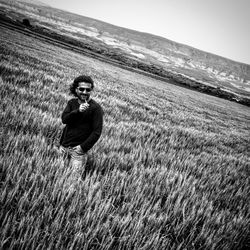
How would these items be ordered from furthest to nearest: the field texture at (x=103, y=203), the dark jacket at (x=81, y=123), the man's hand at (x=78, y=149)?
1. the dark jacket at (x=81, y=123)
2. the man's hand at (x=78, y=149)
3. the field texture at (x=103, y=203)

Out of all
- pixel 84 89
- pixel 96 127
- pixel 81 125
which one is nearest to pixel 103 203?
pixel 96 127

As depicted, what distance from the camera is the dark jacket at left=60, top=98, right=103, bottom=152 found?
8.78 ft

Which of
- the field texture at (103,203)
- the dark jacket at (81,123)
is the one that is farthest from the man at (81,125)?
the field texture at (103,203)

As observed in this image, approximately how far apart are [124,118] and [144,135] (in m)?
1.29

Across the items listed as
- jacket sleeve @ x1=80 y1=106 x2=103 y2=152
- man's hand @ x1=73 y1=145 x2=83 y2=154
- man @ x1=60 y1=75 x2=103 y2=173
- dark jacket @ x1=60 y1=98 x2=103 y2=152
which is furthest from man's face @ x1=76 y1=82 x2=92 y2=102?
man's hand @ x1=73 y1=145 x2=83 y2=154

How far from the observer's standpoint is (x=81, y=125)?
2.78m

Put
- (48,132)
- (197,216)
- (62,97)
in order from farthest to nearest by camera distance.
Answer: (62,97), (48,132), (197,216)

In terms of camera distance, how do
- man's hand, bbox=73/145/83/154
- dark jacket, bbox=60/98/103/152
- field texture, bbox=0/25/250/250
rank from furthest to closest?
dark jacket, bbox=60/98/103/152 < man's hand, bbox=73/145/83/154 < field texture, bbox=0/25/250/250

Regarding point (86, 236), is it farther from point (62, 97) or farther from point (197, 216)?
point (62, 97)

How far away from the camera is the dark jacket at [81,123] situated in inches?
105

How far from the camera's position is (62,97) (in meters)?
6.02

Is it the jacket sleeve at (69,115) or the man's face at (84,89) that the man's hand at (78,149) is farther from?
the man's face at (84,89)

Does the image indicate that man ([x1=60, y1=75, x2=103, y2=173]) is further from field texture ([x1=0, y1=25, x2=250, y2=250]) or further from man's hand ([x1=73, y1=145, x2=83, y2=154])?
field texture ([x1=0, y1=25, x2=250, y2=250])

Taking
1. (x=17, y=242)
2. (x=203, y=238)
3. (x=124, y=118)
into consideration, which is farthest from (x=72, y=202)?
(x=124, y=118)
